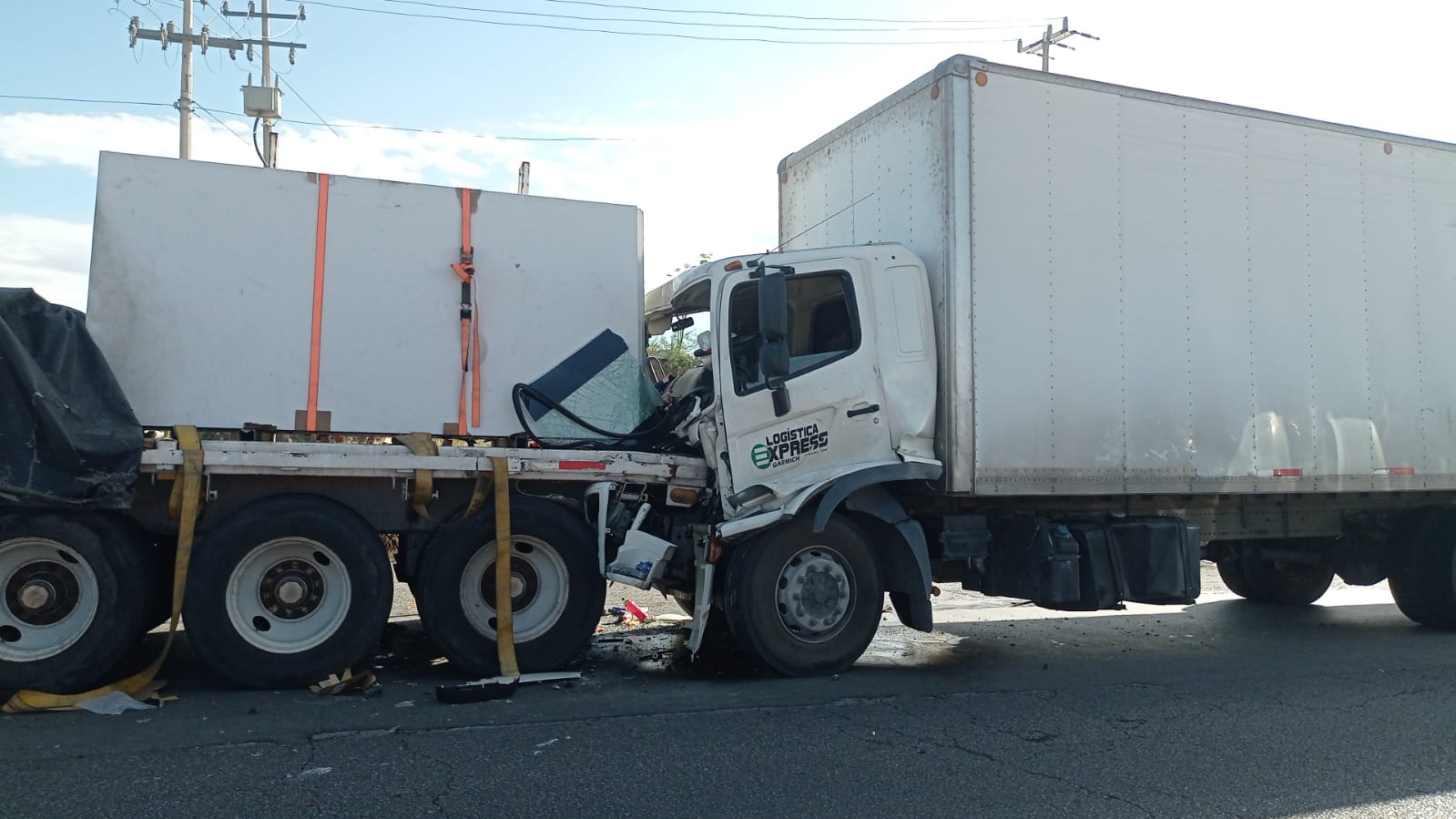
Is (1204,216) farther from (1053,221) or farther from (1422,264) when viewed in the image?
(1422,264)

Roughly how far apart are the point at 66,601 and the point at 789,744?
4.35 meters

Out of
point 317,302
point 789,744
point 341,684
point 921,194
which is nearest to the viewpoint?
point 789,744

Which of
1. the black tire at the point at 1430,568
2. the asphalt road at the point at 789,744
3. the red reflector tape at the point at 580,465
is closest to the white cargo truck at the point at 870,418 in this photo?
the red reflector tape at the point at 580,465

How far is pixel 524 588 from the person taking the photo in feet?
23.8

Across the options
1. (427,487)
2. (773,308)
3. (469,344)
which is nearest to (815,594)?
(773,308)

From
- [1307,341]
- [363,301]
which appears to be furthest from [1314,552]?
[363,301]

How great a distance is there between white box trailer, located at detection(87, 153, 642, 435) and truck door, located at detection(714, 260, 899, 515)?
100cm

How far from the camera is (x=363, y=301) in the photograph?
7.28m

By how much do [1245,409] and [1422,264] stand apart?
2.54 metres

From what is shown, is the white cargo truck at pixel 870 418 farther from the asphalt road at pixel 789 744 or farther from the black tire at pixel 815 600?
the asphalt road at pixel 789 744

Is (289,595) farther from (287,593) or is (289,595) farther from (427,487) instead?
(427,487)

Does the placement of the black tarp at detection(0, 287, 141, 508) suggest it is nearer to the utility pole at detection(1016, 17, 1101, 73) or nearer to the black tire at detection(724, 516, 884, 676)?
the black tire at detection(724, 516, 884, 676)

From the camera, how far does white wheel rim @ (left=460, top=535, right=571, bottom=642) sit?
7.11 m

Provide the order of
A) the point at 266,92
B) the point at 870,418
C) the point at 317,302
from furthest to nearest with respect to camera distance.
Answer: the point at 266,92 < the point at 870,418 < the point at 317,302
